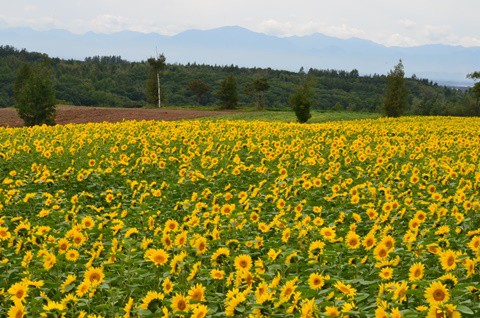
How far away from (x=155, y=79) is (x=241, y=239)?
231 feet

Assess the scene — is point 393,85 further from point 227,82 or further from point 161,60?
point 161,60

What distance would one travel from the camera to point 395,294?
354cm

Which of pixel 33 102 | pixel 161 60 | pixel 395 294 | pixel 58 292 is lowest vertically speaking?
pixel 58 292

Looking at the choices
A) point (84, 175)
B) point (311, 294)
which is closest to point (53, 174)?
point (84, 175)

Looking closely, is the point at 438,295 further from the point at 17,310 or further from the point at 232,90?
the point at 232,90

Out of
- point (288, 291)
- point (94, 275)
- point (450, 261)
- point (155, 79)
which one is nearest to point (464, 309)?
point (450, 261)

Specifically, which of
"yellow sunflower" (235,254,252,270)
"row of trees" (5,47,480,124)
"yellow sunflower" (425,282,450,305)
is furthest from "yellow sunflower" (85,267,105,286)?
"row of trees" (5,47,480,124)

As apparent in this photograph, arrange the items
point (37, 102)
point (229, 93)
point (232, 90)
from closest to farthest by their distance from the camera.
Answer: point (37, 102), point (232, 90), point (229, 93)

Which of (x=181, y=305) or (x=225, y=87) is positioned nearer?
(x=181, y=305)

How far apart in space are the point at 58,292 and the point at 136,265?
36.7 inches

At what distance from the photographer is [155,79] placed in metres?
74.2

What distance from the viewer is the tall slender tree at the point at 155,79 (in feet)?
232

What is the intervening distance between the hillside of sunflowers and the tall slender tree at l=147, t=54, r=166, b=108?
5756cm

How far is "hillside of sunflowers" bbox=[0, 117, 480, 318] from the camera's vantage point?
12.6 ft
